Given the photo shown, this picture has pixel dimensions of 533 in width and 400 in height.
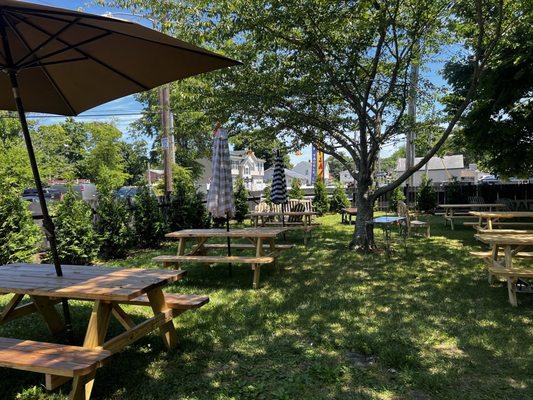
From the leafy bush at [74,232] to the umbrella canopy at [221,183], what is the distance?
114 inches

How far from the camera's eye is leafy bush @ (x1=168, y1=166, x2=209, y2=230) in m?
11.1

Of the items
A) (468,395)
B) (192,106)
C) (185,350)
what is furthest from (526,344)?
Result: (192,106)

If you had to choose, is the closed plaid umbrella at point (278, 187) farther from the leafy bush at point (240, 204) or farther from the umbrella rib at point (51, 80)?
the umbrella rib at point (51, 80)

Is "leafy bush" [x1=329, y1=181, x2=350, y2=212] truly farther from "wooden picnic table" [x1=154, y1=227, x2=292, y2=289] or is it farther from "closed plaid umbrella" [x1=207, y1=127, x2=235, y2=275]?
"closed plaid umbrella" [x1=207, y1=127, x2=235, y2=275]

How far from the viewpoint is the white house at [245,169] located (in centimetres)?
4819

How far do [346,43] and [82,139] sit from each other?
48158 millimetres

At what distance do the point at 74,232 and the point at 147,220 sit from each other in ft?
7.86

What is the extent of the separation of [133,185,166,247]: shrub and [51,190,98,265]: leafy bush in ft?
5.83

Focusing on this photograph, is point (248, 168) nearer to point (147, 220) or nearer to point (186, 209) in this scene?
point (186, 209)

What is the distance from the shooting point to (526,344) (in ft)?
12.4

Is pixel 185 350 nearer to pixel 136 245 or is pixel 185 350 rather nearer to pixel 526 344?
pixel 526 344

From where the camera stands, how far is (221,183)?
6402 mm

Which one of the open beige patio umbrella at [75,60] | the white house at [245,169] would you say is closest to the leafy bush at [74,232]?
Answer: the open beige patio umbrella at [75,60]

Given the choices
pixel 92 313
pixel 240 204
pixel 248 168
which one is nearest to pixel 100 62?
pixel 92 313
